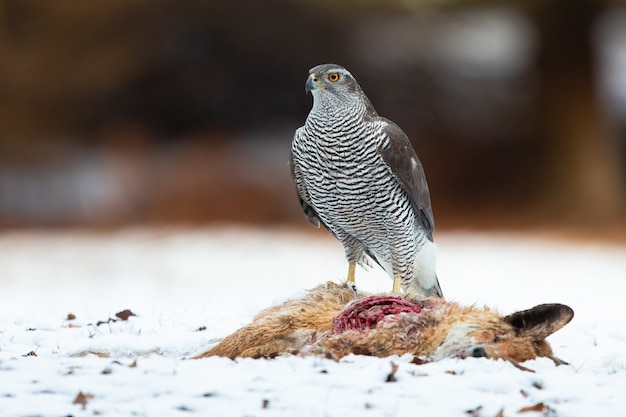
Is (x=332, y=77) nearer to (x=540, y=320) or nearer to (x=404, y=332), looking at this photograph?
(x=404, y=332)

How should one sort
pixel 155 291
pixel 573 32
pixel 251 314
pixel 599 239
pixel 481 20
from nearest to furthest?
pixel 251 314, pixel 155 291, pixel 599 239, pixel 573 32, pixel 481 20

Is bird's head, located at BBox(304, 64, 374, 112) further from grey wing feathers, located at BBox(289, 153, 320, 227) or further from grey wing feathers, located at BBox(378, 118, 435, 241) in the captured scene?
grey wing feathers, located at BBox(289, 153, 320, 227)

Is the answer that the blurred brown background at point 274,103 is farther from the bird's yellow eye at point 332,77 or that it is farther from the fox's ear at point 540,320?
the fox's ear at point 540,320

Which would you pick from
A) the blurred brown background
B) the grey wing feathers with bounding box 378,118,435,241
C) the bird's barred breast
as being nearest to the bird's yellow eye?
the bird's barred breast

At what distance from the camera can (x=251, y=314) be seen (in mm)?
6547

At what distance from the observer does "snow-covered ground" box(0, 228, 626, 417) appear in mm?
3723

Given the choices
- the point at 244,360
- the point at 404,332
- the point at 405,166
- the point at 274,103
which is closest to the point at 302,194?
the point at 405,166

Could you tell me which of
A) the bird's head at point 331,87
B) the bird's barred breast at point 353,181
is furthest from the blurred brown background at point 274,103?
the bird's head at point 331,87

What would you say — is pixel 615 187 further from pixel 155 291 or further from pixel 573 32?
pixel 155 291

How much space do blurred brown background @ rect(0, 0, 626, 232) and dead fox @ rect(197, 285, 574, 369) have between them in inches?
424

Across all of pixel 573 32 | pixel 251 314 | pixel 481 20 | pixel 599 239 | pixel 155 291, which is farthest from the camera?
pixel 481 20

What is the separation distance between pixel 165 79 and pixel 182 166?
8.43ft

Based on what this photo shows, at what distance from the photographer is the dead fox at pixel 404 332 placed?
434cm

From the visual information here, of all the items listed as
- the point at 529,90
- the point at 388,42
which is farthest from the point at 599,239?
the point at 388,42
